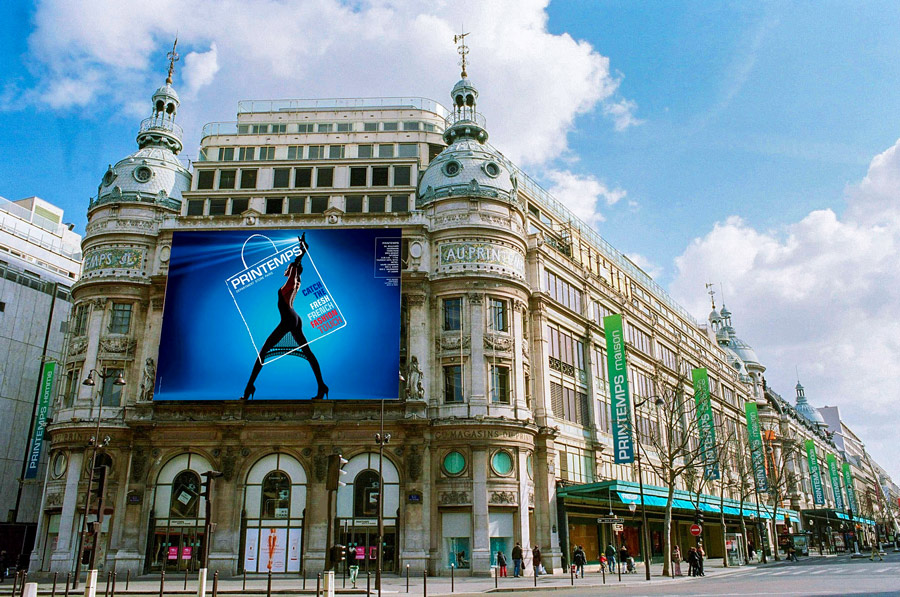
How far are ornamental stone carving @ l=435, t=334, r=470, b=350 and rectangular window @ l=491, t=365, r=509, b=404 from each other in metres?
2.31

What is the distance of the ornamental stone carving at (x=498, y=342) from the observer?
4622 cm

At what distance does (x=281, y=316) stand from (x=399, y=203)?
12.0 meters

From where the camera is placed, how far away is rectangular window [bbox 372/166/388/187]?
53.7 meters

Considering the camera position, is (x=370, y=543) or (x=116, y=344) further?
(x=116, y=344)

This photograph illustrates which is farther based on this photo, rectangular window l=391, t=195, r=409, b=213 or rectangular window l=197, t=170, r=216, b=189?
rectangular window l=197, t=170, r=216, b=189

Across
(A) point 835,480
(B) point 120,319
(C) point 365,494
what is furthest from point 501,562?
(A) point 835,480

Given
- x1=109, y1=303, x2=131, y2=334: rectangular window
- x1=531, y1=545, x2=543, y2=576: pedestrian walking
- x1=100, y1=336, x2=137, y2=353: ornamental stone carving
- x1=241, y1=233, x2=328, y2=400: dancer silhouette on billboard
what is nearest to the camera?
x1=531, y1=545, x2=543, y2=576: pedestrian walking

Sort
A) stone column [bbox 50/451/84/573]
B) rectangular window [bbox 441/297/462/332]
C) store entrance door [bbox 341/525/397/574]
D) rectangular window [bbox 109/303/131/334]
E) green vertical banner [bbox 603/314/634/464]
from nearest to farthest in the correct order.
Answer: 1. store entrance door [bbox 341/525/397/574]
2. stone column [bbox 50/451/84/573]
3. rectangular window [bbox 441/297/462/332]
4. rectangular window [bbox 109/303/131/334]
5. green vertical banner [bbox 603/314/634/464]

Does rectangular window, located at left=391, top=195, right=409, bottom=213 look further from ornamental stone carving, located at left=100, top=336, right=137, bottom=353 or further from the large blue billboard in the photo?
ornamental stone carving, located at left=100, top=336, right=137, bottom=353

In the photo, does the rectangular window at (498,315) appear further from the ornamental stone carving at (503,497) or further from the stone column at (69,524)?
the stone column at (69,524)

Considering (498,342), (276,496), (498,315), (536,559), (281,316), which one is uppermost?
(498,315)

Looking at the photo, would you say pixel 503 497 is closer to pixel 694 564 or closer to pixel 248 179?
pixel 694 564

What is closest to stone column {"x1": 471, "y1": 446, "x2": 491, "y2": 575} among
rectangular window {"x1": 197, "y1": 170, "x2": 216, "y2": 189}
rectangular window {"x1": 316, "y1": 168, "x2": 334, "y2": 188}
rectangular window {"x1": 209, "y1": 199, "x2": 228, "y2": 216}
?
rectangular window {"x1": 316, "y1": 168, "x2": 334, "y2": 188}

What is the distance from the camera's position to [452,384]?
46.1 metres
